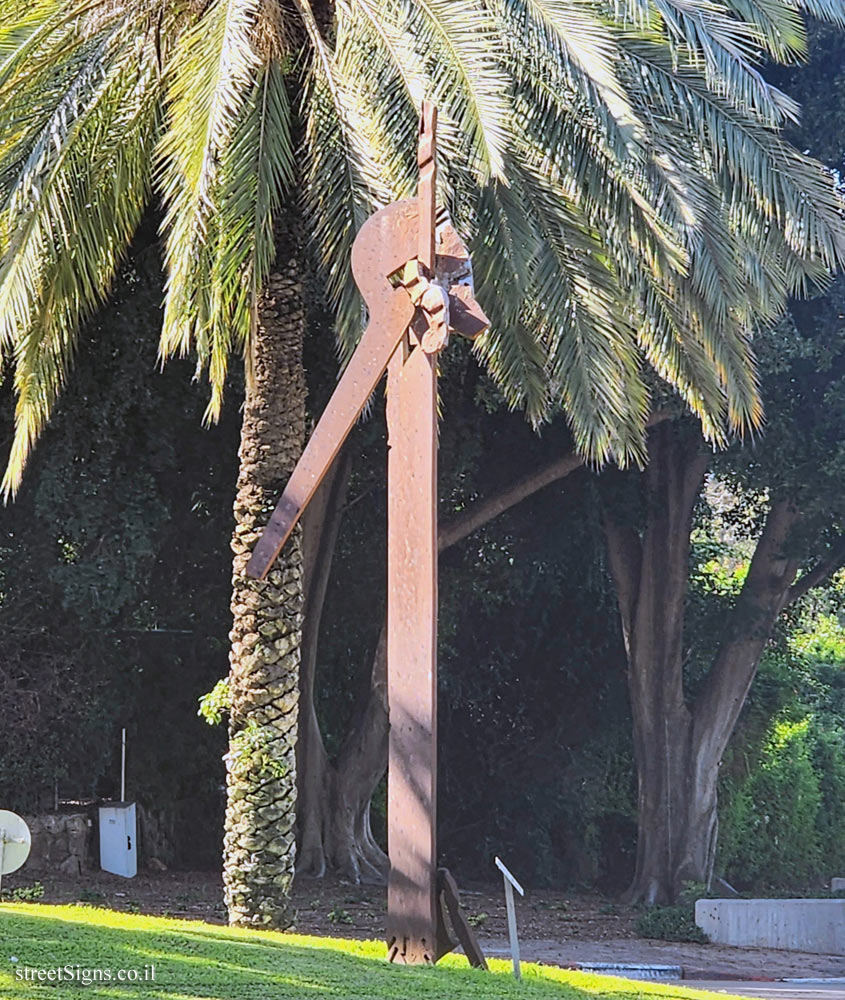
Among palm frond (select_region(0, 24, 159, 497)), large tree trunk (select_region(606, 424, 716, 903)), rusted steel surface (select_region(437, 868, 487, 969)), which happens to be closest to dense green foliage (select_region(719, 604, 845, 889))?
large tree trunk (select_region(606, 424, 716, 903))

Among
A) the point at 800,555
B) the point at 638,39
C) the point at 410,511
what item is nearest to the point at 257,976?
the point at 410,511

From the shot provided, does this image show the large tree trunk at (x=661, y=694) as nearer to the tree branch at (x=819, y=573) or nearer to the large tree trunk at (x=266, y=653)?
the tree branch at (x=819, y=573)

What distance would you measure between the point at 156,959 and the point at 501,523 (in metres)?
13.5

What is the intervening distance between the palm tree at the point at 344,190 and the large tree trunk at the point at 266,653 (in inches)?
0.8

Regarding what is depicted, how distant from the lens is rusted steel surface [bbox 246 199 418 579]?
7457 mm

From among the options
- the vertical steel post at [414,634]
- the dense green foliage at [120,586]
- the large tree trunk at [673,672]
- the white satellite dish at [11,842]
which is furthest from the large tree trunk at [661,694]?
the white satellite dish at [11,842]

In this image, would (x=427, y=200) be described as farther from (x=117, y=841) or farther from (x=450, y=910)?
(x=117, y=841)

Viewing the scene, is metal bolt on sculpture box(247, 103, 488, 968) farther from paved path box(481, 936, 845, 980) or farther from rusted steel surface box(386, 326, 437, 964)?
paved path box(481, 936, 845, 980)

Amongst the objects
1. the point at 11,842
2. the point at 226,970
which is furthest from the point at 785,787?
the point at 11,842

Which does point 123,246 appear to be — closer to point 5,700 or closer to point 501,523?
point 5,700

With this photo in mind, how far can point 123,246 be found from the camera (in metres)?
11.5

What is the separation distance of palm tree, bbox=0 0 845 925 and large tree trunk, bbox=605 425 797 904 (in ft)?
26.0

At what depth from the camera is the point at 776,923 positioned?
61.9 ft

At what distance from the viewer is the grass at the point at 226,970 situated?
623 cm
